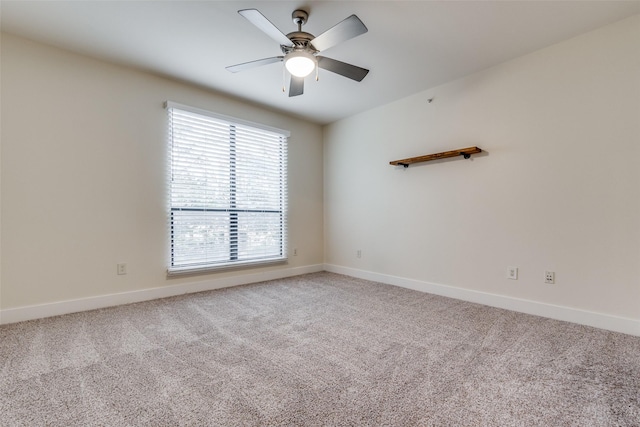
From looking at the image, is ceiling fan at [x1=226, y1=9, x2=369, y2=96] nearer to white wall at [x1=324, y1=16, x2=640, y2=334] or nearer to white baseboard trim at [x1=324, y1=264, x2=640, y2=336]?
white wall at [x1=324, y1=16, x2=640, y2=334]

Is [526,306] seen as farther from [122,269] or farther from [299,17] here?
[122,269]

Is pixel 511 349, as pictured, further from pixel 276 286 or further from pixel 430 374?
pixel 276 286

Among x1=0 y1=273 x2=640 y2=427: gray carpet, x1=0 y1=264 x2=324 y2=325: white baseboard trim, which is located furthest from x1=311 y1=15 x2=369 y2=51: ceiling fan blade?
x1=0 y1=264 x2=324 y2=325: white baseboard trim

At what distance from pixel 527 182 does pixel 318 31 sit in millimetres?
2345

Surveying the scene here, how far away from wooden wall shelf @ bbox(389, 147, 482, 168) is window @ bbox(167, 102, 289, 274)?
1.73 metres

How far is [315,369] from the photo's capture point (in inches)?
68.7

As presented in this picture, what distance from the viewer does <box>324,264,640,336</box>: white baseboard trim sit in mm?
2281

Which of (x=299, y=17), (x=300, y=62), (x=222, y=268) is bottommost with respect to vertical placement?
(x=222, y=268)

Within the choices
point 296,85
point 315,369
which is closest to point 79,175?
point 296,85

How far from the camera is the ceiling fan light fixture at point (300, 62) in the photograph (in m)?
2.12

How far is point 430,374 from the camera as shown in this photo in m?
1.68

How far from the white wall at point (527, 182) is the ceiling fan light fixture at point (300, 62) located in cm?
192

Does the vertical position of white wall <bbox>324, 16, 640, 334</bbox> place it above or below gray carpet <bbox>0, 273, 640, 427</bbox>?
above

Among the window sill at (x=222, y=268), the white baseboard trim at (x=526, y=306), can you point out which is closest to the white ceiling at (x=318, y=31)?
the window sill at (x=222, y=268)
